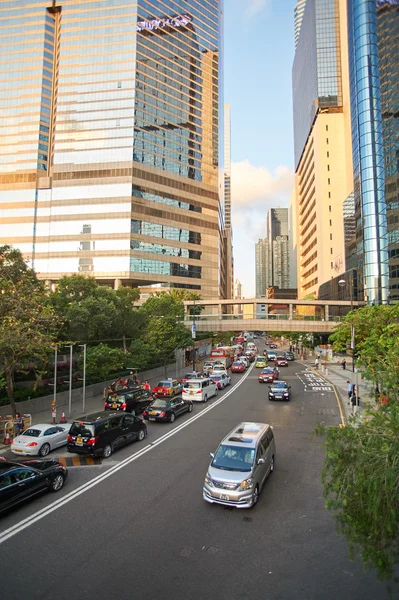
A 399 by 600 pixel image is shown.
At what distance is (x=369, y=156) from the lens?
206 feet

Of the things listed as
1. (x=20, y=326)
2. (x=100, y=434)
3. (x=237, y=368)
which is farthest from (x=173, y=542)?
(x=237, y=368)

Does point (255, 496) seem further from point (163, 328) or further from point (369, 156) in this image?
point (369, 156)

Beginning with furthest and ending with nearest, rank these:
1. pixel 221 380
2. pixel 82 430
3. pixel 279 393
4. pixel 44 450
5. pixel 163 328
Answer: pixel 163 328, pixel 221 380, pixel 279 393, pixel 44 450, pixel 82 430

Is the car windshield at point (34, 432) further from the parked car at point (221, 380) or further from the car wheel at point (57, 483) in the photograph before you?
the parked car at point (221, 380)

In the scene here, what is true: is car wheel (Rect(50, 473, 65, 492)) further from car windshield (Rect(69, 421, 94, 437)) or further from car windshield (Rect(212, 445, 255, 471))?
car windshield (Rect(212, 445, 255, 471))

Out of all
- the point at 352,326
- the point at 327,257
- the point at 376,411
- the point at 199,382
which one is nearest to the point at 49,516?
the point at 376,411

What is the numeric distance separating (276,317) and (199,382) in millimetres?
28139

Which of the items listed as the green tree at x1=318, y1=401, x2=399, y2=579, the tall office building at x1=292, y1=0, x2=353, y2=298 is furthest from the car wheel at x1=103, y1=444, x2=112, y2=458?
the tall office building at x1=292, y1=0, x2=353, y2=298

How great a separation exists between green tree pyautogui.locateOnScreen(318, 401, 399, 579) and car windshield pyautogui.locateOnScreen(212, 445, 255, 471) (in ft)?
16.7

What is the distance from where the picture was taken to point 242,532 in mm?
8906

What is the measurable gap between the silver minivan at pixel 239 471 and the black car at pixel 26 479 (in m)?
4.89

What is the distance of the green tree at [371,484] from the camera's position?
4.78 m

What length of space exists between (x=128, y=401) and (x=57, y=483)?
11672 millimetres

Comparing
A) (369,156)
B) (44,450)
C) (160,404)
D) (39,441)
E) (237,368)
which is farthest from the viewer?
(369,156)
